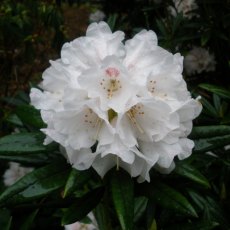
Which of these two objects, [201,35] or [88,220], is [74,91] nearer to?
[88,220]

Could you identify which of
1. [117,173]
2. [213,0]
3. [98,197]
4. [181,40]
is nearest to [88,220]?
[98,197]

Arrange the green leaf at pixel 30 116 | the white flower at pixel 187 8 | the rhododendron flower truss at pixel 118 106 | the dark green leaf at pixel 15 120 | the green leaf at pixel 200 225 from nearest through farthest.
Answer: the rhododendron flower truss at pixel 118 106 < the green leaf at pixel 30 116 < the green leaf at pixel 200 225 < the dark green leaf at pixel 15 120 < the white flower at pixel 187 8

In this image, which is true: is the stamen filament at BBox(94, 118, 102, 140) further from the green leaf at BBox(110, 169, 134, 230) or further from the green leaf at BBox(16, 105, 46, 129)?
the green leaf at BBox(16, 105, 46, 129)

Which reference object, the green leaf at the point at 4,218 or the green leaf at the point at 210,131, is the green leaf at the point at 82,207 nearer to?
the green leaf at the point at 210,131

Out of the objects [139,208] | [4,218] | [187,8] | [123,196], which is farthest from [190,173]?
[187,8]

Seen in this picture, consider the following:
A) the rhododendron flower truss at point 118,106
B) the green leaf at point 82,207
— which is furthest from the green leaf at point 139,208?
the rhododendron flower truss at point 118,106

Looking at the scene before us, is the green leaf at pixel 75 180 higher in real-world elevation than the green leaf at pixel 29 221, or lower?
higher
